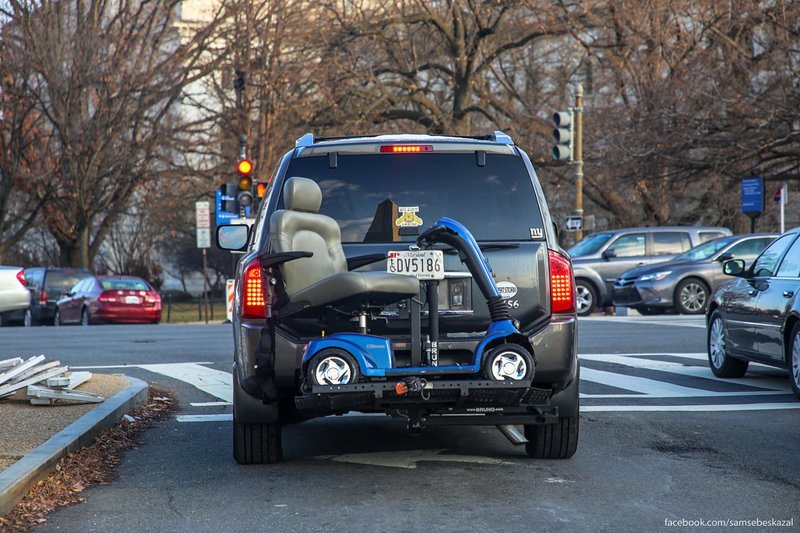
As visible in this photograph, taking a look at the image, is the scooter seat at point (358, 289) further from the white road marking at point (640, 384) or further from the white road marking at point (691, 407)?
the white road marking at point (640, 384)

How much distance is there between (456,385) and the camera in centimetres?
620

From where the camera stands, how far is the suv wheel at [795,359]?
10.2 metres

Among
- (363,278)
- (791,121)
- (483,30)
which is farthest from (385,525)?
(483,30)

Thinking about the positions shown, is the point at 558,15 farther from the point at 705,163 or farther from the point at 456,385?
the point at 456,385

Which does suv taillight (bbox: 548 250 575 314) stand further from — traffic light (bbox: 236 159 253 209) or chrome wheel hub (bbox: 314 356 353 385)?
traffic light (bbox: 236 159 253 209)

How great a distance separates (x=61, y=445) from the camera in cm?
732

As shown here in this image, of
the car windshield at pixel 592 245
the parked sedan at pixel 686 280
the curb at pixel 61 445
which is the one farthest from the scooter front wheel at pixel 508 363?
→ the car windshield at pixel 592 245

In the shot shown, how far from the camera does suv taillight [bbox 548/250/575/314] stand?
6738 millimetres

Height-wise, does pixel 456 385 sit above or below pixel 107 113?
below

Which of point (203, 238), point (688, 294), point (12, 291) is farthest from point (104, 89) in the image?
point (688, 294)

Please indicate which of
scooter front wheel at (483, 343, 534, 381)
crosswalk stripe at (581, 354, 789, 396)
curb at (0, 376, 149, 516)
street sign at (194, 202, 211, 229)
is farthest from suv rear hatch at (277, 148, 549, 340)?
street sign at (194, 202, 211, 229)

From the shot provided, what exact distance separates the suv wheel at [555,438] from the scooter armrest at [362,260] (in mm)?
1518

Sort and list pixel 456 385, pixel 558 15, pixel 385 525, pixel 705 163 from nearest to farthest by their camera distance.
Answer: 1. pixel 385 525
2. pixel 456 385
3. pixel 705 163
4. pixel 558 15

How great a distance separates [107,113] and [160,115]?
1689mm
